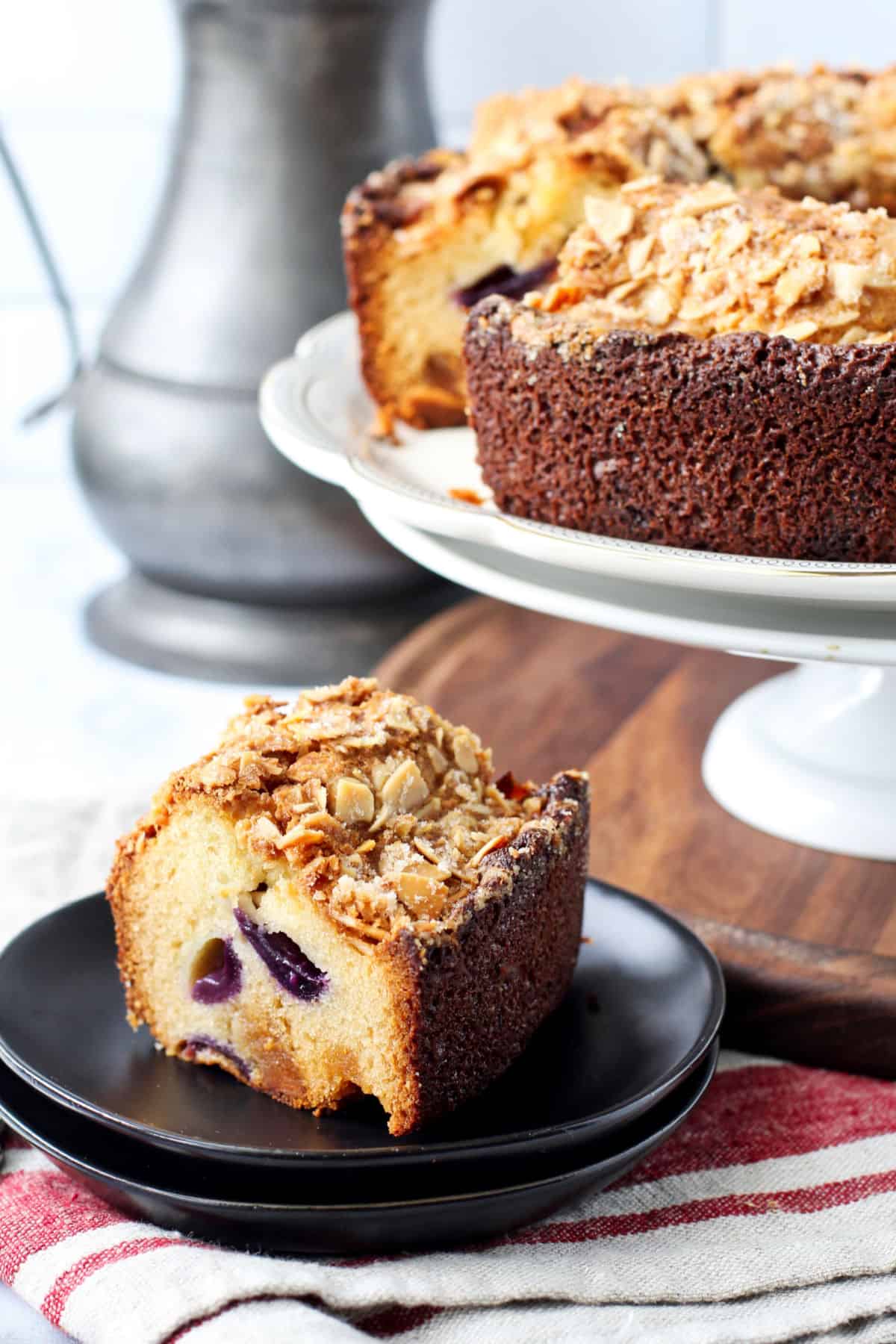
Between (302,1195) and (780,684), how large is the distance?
105 centimetres

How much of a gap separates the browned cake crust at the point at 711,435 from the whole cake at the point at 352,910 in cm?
33

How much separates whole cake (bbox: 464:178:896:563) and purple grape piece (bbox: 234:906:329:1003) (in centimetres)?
58

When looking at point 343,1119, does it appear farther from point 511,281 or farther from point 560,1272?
point 511,281

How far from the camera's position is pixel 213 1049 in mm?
1327

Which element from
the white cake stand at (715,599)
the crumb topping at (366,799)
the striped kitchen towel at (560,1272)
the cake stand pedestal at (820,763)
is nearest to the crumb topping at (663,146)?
the white cake stand at (715,599)

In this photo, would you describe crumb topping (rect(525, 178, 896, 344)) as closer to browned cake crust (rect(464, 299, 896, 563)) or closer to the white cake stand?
browned cake crust (rect(464, 299, 896, 563))

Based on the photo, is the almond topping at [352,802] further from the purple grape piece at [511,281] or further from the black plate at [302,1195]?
the purple grape piece at [511,281]

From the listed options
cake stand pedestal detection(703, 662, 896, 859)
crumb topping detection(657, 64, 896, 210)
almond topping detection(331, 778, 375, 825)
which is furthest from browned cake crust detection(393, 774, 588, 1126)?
crumb topping detection(657, 64, 896, 210)

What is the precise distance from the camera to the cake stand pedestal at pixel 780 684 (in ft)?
4.84

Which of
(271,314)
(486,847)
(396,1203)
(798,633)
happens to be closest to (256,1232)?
(396,1203)

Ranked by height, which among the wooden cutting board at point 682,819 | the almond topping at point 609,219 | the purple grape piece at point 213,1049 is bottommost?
the wooden cutting board at point 682,819

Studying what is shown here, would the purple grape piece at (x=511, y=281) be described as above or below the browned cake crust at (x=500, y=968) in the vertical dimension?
above

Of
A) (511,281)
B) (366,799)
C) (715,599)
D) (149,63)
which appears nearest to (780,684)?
(715,599)

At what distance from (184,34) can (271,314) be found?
420mm
